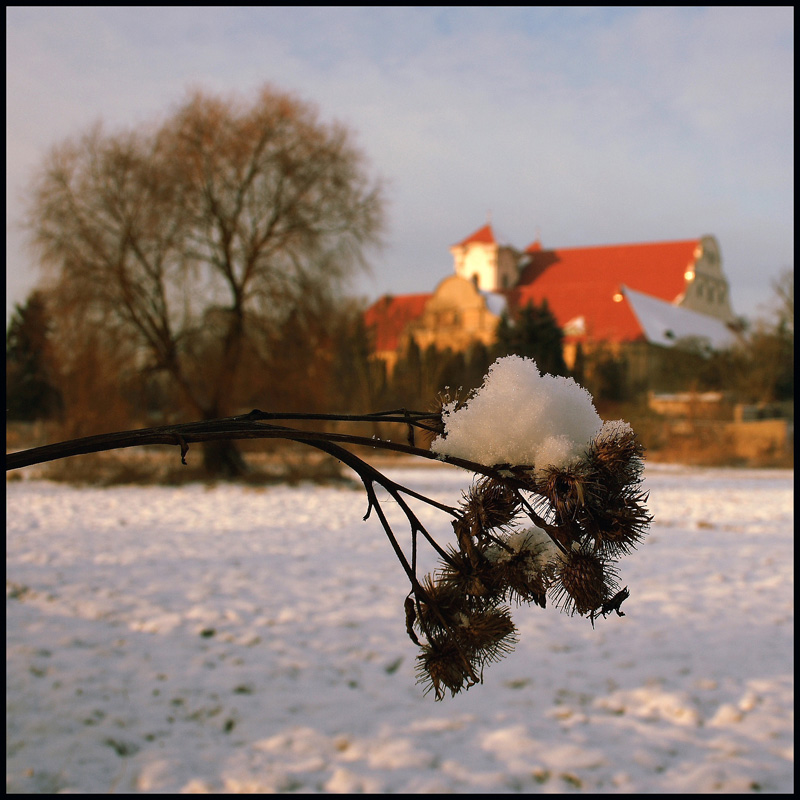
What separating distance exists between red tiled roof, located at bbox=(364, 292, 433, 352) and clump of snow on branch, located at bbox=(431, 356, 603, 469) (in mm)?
23908

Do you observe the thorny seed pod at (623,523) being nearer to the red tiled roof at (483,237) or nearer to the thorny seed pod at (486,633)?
the thorny seed pod at (486,633)

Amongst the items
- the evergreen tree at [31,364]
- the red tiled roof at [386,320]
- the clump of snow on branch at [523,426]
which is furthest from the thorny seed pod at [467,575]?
the red tiled roof at [386,320]

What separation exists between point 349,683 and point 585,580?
12.6ft

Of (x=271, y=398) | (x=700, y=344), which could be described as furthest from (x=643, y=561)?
(x=700, y=344)

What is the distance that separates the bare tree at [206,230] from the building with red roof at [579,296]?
11.4 metres

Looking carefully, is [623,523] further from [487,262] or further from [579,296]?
[487,262]

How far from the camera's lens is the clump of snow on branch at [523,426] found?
849 millimetres

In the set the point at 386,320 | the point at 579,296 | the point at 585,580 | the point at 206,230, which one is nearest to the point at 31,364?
the point at 206,230

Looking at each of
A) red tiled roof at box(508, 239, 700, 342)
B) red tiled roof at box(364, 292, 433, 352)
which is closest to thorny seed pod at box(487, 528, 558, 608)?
red tiled roof at box(364, 292, 433, 352)

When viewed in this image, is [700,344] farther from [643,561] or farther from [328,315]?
[643,561]

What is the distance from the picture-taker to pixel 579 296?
38562 millimetres

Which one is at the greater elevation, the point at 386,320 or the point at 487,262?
the point at 487,262

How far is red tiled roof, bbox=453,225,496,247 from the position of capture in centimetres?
4722

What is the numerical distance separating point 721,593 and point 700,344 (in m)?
26.1
